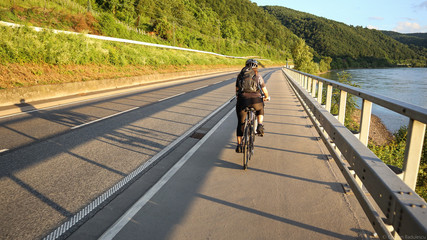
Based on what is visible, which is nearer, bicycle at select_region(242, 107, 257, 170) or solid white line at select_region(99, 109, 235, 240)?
solid white line at select_region(99, 109, 235, 240)

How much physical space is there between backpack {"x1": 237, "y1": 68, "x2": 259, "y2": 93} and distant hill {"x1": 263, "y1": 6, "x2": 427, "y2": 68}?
157 metres

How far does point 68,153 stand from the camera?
5.68 metres

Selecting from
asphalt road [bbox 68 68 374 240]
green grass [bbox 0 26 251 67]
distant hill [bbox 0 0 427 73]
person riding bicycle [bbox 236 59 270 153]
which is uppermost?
distant hill [bbox 0 0 427 73]

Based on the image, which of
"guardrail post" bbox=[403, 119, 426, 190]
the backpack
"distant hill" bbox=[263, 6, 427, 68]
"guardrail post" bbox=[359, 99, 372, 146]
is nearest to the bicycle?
the backpack

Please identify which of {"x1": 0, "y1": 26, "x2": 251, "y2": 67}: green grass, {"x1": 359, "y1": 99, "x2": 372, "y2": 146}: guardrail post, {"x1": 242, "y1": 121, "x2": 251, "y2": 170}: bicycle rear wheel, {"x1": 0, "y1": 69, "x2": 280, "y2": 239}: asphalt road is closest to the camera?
{"x1": 0, "y1": 69, "x2": 280, "y2": 239}: asphalt road

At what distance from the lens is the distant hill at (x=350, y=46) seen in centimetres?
15954

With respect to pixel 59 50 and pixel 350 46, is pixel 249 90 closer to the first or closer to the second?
pixel 59 50

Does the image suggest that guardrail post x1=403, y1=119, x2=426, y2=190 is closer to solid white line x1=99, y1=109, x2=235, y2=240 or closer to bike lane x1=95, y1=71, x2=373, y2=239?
bike lane x1=95, y1=71, x2=373, y2=239

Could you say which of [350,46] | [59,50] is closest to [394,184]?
[59,50]

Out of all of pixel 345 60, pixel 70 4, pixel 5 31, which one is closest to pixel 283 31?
pixel 345 60

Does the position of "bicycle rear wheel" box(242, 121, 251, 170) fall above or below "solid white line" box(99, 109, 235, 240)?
above

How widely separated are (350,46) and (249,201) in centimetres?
19121

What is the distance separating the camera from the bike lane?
10.0 feet

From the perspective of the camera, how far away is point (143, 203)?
3641 mm
